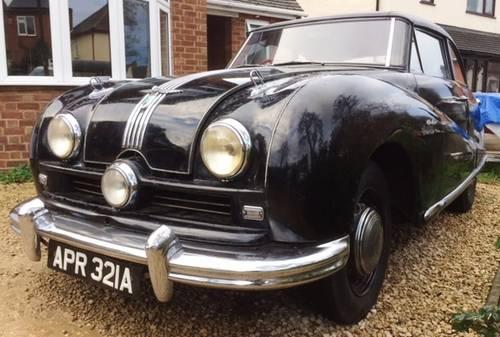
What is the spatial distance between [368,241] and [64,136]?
152cm

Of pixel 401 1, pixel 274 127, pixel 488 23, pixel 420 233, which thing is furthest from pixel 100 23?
pixel 488 23

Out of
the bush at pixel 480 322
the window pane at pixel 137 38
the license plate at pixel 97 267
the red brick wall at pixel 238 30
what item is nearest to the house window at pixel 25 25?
the window pane at pixel 137 38

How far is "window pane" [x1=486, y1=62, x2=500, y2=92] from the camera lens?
19.2m

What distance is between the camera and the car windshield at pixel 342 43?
9.96 feet

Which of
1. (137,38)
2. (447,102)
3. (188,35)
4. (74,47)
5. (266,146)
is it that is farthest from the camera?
(188,35)

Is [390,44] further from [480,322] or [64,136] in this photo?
[64,136]

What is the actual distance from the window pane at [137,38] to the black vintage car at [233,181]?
4.41 m

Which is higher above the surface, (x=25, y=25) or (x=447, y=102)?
(x=25, y=25)

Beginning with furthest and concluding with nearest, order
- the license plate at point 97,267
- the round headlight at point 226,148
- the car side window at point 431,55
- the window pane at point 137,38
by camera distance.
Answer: the window pane at point 137,38 → the car side window at point 431,55 → the license plate at point 97,267 → the round headlight at point 226,148

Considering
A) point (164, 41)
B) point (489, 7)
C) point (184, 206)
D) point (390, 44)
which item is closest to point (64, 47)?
point (164, 41)

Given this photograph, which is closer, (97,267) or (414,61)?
(97,267)

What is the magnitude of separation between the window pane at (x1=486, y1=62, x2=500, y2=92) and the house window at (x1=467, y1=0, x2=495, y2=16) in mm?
2027

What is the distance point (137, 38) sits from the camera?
694 cm

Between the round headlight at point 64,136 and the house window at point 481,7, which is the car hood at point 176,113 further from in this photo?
the house window at point 481,7
